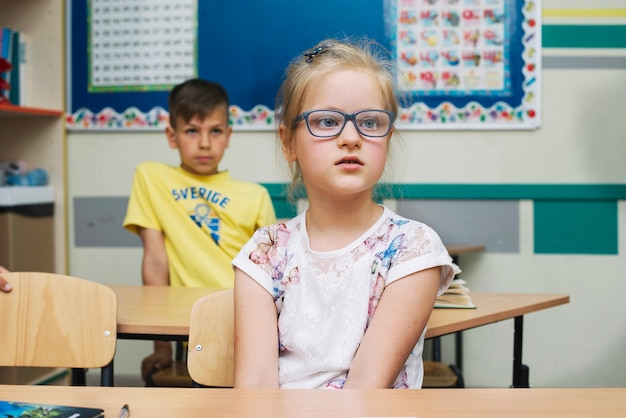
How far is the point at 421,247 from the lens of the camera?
1282 mm

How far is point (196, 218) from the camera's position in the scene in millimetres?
2457

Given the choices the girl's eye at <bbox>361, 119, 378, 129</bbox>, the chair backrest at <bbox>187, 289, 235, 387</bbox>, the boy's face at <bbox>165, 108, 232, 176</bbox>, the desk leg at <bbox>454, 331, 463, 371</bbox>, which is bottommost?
the desk leg at <bbox>454, 331, 463, 371</bbox>

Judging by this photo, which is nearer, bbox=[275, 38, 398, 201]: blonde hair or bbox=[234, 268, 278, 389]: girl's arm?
bbox=[234, 268, 278, 389]: girl's arm

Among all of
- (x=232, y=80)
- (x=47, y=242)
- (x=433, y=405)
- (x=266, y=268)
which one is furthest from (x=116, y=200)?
(x=433, y=405)

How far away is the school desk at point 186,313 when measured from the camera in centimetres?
158

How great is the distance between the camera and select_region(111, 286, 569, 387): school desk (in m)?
1.58

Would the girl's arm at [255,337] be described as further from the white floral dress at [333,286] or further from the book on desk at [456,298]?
the book on desk at [456,298]

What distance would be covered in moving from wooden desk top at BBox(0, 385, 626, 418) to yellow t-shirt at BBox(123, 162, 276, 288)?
4.77ft

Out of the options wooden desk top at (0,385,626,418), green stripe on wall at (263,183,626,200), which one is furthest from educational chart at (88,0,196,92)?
wooden desk top at (0,385,626,418)

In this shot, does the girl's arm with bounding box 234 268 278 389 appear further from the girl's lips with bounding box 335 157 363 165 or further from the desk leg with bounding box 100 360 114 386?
the desk leg with bounding box 100 360 114 386

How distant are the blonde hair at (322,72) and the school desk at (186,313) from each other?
0.50 metres

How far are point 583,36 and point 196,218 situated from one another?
1.75 m

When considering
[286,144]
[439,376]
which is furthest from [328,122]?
[439,376]

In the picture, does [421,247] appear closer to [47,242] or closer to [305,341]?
[305,341]
